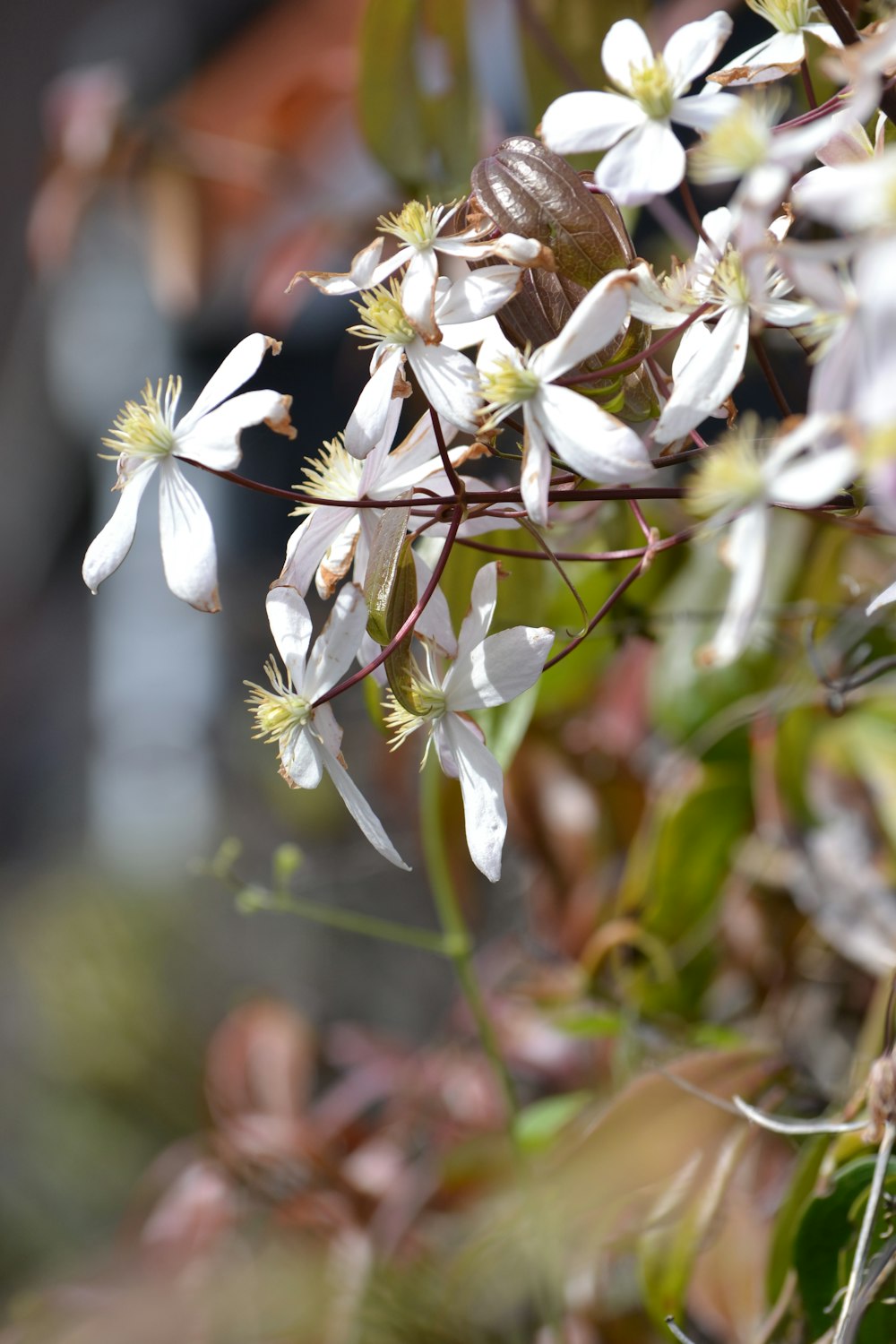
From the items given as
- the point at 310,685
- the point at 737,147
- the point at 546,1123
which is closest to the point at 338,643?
the point at 310,685

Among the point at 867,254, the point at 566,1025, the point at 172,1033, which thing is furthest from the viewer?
the point at 172,1033

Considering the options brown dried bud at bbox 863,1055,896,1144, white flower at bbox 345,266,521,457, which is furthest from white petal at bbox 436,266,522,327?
brown dried bud at bbox 863,1055,896,1144

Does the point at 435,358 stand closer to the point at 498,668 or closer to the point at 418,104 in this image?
the point at 498,668

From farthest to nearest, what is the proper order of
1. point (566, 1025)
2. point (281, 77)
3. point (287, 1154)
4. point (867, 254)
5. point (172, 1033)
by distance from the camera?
point (281, 77) < point (172, 1033) < point (287, 1154) < point (566, 1025) < point (867, 254)

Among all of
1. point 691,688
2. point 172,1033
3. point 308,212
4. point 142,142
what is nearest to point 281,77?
point 142,142

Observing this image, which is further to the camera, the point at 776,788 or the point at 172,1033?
Answer: the point at 172,1033

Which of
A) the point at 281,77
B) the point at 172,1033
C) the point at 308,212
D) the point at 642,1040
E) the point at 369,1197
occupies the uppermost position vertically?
the point at 281,77

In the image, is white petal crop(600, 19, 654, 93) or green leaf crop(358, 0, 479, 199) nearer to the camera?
white petal crop(600, 19, 654, 93)

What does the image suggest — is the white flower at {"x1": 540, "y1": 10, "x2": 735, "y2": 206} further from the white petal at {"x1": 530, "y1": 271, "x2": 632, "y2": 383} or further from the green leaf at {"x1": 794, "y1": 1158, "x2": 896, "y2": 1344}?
the green leaf at {"x1": 794, "y1": 1158, "x2": 896, "y2": 1344}

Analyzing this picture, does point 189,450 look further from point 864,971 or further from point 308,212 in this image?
point 308,212
